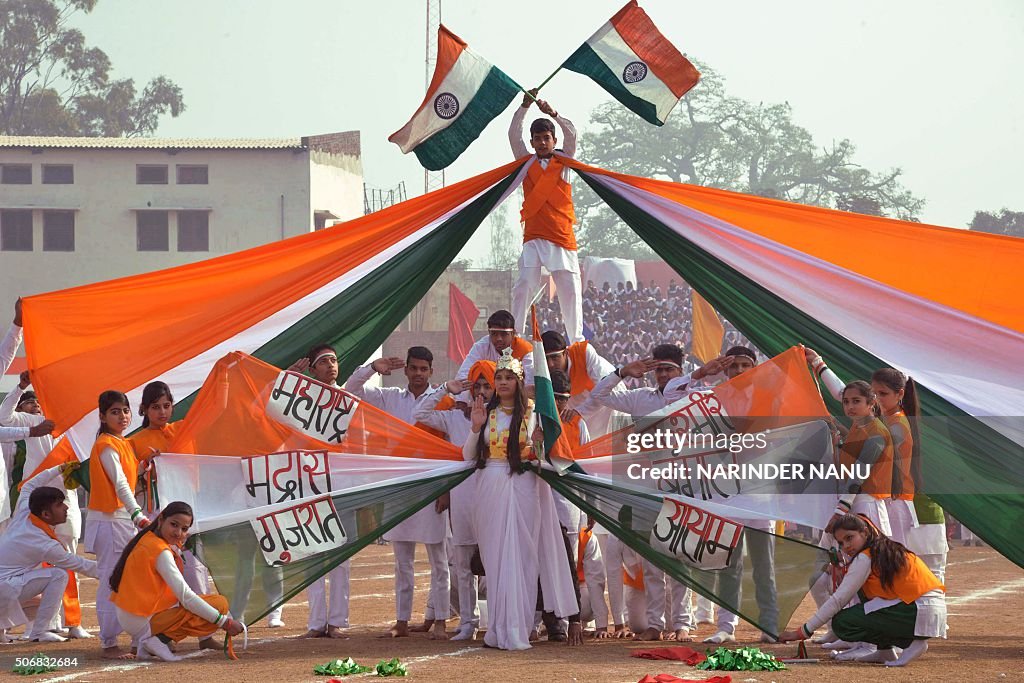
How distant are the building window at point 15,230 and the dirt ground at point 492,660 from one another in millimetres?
26114

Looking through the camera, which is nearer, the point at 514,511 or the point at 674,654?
the point at 674,654

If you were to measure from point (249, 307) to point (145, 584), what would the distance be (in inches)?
81.1

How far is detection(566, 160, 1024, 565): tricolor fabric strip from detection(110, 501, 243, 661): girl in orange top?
3597mm

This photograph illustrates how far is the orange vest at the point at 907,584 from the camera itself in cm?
763

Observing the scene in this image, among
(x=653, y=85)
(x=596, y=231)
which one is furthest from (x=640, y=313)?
(x=596, y=231)

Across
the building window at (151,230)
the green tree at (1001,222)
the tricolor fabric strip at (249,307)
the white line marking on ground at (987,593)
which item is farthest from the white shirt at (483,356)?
the green tree at (1001,222)

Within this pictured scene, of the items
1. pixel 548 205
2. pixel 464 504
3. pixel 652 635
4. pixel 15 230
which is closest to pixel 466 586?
pixel 464 504

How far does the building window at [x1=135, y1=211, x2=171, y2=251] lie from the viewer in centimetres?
3478

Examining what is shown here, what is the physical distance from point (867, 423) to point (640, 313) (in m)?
23.2

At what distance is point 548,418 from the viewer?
27.2ft

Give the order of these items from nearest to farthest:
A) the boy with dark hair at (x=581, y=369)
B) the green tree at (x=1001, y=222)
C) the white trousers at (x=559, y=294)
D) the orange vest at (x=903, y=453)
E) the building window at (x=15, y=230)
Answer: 1. the orange vest at (x=903, y=453)
2. the boy with dark hair at (x=581, y=369)
3. the white trousers at (x=559, y=294)
4. the building window at (x=15, y=230)
5. the green tree at (x=1001, y=222)

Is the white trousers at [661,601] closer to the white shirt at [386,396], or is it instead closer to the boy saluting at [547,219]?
the boy saluting at [547,219]

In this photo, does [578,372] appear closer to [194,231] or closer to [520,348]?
[520,348]

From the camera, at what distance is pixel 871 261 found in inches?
353
